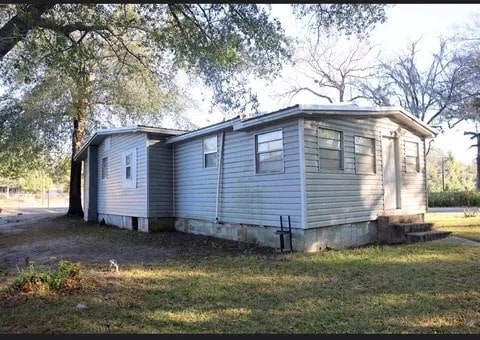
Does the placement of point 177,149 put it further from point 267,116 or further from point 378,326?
point 378,326

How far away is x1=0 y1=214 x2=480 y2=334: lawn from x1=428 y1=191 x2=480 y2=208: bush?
16361 mm

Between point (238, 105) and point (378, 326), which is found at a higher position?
point (238, 105)

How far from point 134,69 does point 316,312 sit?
8853mm

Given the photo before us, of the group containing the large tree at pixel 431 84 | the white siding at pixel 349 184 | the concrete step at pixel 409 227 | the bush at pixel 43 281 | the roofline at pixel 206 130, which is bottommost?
the bush at pixel 43 281

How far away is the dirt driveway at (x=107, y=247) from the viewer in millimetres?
8188

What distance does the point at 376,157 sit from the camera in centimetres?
1017

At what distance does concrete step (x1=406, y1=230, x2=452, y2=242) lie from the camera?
30.9 feet

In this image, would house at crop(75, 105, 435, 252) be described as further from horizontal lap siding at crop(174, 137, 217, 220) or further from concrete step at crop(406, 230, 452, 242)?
concrete step at crop(406, 230, 452, 242)

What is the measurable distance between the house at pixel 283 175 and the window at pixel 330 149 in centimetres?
2

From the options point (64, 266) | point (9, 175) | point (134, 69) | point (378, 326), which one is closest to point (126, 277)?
point (64, 266)

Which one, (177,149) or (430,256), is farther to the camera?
(177,149)

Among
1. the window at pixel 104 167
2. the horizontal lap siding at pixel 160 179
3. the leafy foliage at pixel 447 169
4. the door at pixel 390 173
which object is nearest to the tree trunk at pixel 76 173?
the window at pixel 104 167

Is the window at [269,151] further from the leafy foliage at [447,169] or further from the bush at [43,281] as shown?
the leafy foliage at [447,169]

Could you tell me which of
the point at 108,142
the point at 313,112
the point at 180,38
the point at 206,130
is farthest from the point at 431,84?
the point at 180,38
